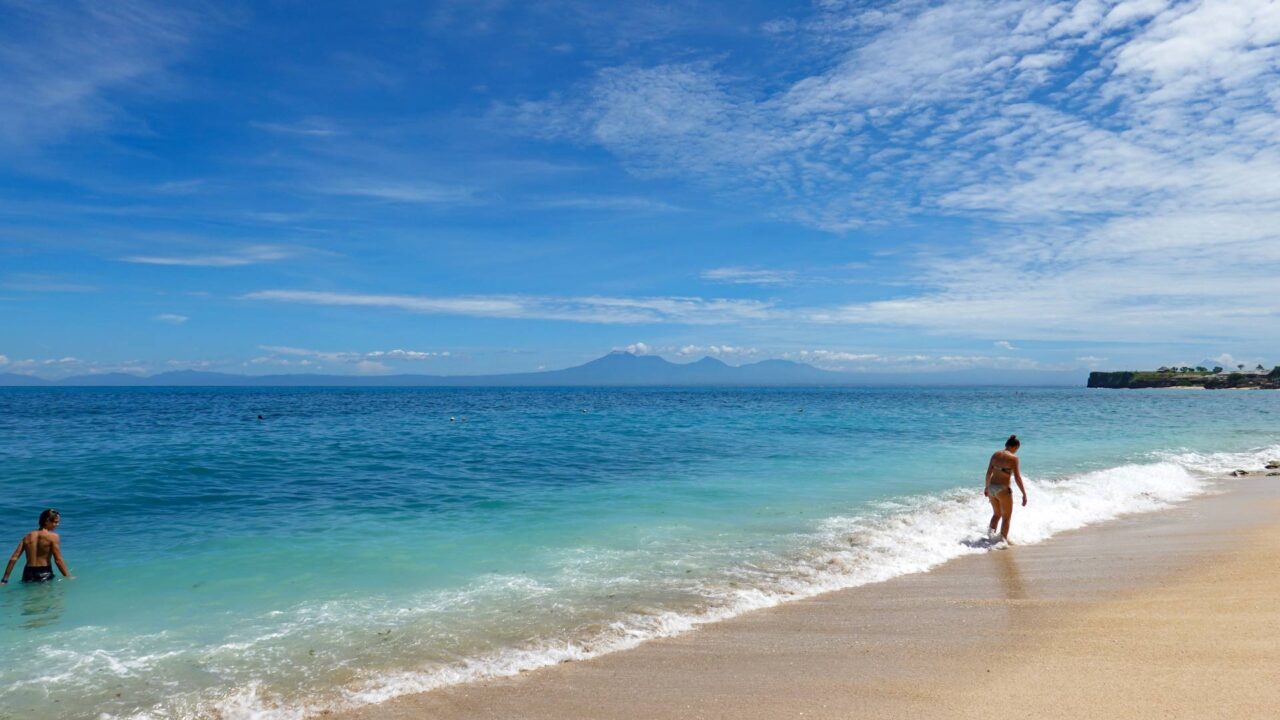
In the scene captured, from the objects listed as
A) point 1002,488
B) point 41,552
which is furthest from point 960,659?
point 41,552

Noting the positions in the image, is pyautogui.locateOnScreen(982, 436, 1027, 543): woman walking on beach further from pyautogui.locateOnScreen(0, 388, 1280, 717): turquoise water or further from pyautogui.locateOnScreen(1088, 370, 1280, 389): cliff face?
pyautogui.locateOnScreen(1088, 370, 1280, 389): cliff face

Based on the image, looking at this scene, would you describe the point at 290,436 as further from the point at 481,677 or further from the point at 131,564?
the point at 481,677

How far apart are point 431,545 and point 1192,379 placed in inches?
7098

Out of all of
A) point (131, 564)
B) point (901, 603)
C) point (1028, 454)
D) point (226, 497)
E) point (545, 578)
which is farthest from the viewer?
point (1028, 454)

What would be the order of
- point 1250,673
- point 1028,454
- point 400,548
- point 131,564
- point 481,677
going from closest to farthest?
point 1250,673, point 481,677, point 131,564, point 400,548, point 1028,454

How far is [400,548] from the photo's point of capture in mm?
12289

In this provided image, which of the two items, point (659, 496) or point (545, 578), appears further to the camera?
point (659, 496)

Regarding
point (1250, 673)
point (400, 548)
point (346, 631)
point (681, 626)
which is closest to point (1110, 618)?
point (1250, 673)

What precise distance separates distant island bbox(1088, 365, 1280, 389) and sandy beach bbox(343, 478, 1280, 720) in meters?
156

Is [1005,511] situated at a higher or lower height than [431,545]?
higher

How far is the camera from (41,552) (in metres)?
10.0

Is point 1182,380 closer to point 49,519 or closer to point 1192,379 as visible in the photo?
point 1192,379

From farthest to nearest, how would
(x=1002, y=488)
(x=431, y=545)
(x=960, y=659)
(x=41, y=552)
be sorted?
(x=1002, y=488), (x=431, y=545), (x=41, y=552), (x=960, y=659)

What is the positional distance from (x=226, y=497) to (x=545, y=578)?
11.3m
